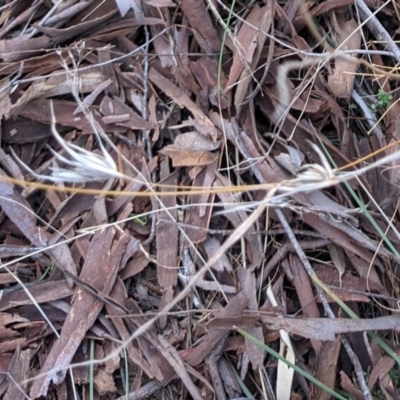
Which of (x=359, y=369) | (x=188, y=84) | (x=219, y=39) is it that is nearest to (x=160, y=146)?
(x=188, y=84)

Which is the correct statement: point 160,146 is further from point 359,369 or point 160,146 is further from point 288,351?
point 359,369

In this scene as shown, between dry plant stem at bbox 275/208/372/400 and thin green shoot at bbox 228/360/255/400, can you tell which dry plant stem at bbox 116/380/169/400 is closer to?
thin green shoot at bbox 228/360/255/400

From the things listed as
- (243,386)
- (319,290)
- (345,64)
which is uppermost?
(345,64)

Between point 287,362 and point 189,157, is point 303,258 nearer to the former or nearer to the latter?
point 287,362

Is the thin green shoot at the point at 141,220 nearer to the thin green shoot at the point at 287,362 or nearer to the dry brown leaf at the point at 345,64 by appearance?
the thin green shoot at the point at 287,362

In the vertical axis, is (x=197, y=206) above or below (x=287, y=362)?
above

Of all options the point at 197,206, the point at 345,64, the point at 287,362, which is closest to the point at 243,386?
the point at 287,362

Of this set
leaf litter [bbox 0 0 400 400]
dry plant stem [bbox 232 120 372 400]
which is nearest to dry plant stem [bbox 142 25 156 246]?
leaf litter [bbox 0 0 400 400]
